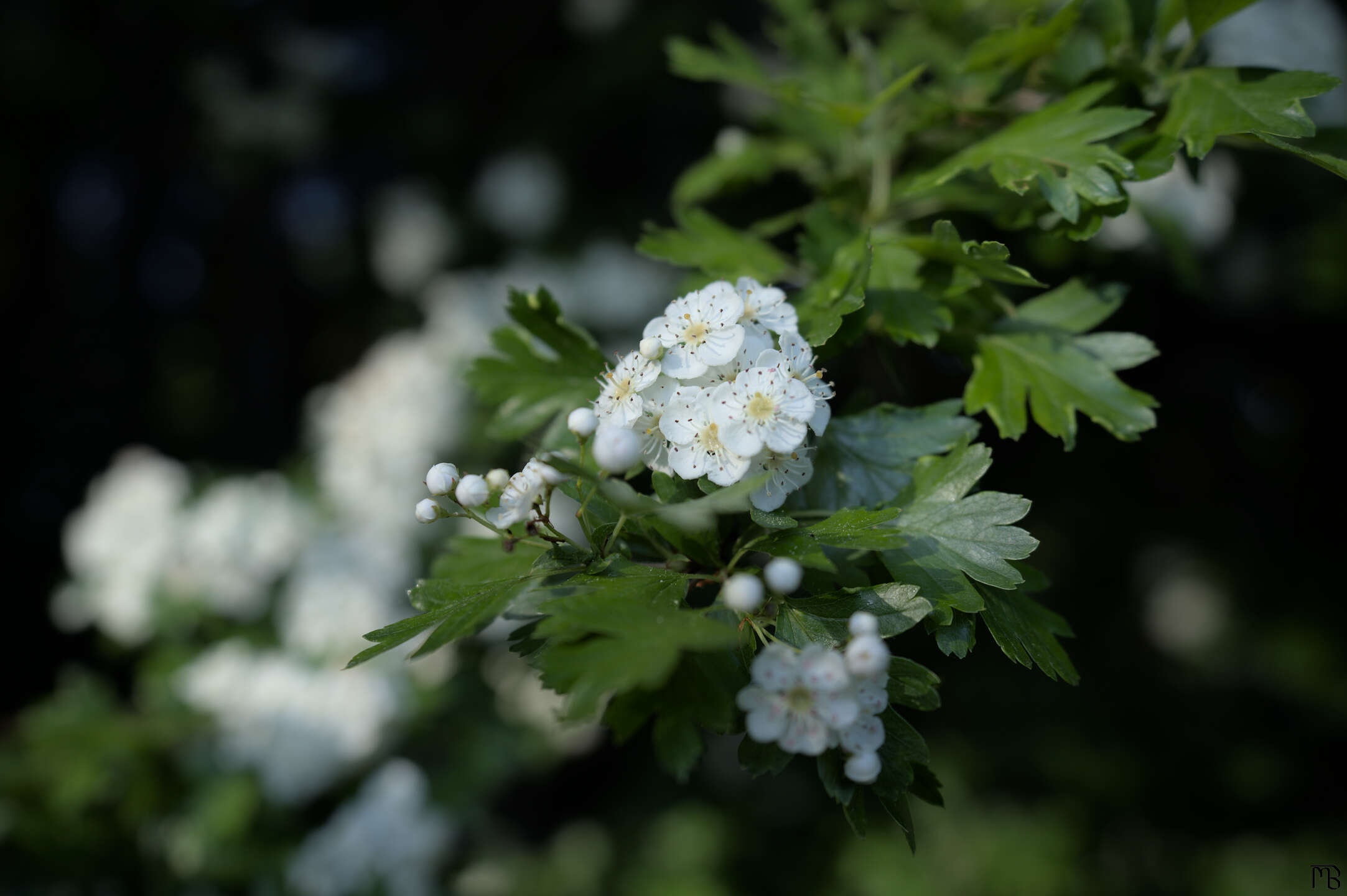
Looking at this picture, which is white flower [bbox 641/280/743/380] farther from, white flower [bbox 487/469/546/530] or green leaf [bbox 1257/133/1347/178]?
green leaf [bbox 1257/133/1347/178]

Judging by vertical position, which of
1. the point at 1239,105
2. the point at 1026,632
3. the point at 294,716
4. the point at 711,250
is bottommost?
the point at 294,716

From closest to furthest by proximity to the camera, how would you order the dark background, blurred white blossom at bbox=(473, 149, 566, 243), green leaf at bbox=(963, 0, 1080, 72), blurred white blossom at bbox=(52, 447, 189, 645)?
1. green leaf at bbox=(963, 0, 1080, 72)
2. blurred white blossom at bbox=(52, 447, 189, 645)
3. the dark background
4. blurred white blossom at bbox=(473, 149, 566, 243)

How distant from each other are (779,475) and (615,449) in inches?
7.2

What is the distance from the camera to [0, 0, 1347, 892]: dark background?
2.43 metres

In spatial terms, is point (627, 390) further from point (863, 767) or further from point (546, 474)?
point (863, 767)

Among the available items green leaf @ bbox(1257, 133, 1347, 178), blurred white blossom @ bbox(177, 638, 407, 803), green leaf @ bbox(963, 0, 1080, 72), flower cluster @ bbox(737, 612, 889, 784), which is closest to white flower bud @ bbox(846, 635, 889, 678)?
flower cluster @ bbox(737, 612, 889, 784)

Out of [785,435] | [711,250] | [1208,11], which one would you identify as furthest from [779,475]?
[1208,11]

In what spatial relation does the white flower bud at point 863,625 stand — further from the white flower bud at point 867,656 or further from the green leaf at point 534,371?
the green leaf at point 534,371

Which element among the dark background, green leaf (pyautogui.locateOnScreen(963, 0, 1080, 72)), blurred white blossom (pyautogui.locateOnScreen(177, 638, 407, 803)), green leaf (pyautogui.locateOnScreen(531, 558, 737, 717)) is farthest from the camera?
the dark background

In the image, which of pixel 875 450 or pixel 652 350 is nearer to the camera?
pixel 652 350

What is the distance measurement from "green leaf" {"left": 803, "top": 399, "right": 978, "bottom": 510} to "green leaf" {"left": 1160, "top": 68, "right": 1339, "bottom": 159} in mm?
388

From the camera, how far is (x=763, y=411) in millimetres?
702

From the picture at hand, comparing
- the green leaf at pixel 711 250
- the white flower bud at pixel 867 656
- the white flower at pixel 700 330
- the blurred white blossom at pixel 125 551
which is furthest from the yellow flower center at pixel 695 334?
the blurred white blossom at pixel 125 551

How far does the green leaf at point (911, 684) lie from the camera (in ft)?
2.20
